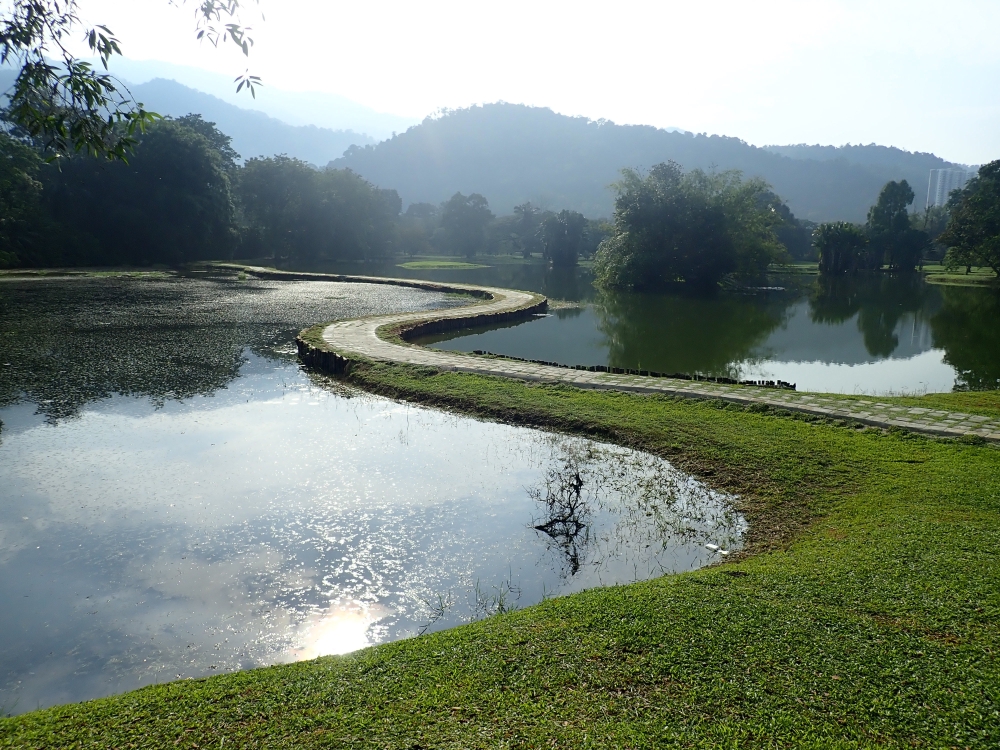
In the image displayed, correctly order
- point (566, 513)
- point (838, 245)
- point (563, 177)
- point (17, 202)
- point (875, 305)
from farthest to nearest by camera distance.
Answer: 1. point (563, 177)
2. point (838, 245)
3. point (17, 202)
4. point (875, 305)
5. point (566, 513)

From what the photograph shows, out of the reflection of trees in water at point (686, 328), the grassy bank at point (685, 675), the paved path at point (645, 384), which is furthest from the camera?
the reflection of trees in water at point (686, 328)

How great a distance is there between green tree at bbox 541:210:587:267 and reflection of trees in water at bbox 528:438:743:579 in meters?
64.0

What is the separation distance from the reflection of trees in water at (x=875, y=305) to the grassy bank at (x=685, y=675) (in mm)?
15997

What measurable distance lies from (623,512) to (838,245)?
58489mm

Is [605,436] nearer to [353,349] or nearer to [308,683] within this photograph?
[308,683]

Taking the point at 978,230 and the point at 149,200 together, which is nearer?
the point at 978,230

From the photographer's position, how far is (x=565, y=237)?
71.0 m

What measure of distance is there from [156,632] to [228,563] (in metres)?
1.02

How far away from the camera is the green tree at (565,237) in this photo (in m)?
71.1

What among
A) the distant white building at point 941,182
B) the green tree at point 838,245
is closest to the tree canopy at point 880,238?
the green tree at point 838,245

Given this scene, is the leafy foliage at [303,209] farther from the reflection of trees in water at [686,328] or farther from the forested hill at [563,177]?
the forested hill at [563,177]

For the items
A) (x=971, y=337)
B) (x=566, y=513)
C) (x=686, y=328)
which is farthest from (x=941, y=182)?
(x=566, y=513)

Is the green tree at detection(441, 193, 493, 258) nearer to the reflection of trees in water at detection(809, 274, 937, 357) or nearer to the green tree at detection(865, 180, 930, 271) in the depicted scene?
the green tree at detection(865, 180, 930, 271)

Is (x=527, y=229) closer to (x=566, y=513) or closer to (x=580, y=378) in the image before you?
(x=580, y=378)
